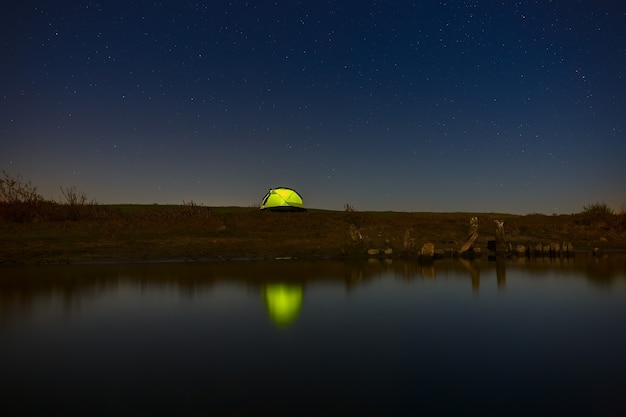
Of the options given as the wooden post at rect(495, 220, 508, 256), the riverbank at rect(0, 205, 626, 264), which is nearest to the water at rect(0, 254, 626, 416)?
the riverbank at rect(0, 205, 626, 264)

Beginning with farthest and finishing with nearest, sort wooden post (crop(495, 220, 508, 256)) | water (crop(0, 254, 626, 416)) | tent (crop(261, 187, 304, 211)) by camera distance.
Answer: tent (crop(261, 187, 304, 211))
wooden post (crop(495, 220, 508, 256))
water (crop(0, 254, 626, 416))

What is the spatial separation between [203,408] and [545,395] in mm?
4781

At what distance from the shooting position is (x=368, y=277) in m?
19.1

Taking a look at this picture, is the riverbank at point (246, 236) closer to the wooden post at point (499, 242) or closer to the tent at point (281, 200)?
the wooden post at point (499, 242)

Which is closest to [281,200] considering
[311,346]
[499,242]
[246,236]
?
[246,236]

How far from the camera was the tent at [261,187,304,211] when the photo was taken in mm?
48125

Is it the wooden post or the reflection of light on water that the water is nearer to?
the reflection of light on water

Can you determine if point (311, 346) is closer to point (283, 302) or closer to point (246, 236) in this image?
point (283, 302)

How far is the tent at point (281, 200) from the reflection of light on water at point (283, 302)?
31.5 metres

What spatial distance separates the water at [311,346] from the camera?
6.58 metres

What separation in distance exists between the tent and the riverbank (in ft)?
21.6

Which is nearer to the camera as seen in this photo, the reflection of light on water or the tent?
the reflection of light on water

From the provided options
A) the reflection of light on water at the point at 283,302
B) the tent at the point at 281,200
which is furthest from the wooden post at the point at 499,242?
the tent at the point at 281,200

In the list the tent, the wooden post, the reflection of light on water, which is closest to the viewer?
the reflection of light on water
